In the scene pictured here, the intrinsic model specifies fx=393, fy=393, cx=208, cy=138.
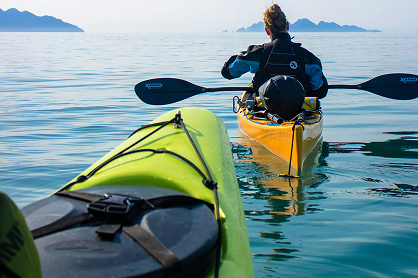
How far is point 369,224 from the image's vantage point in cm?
274

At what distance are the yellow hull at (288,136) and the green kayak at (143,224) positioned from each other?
158 centimetres

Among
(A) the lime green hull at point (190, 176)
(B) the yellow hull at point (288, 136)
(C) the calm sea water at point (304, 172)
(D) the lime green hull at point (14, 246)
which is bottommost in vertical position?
(C) the calm sea water at point (304, 172)

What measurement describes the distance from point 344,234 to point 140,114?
5.16m

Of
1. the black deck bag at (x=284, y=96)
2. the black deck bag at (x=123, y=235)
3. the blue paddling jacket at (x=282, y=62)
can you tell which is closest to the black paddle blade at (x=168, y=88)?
the blue paddling jacket at (x=282, y=62)

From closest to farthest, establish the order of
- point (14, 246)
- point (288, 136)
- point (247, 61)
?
point (14, 246) < point (288, 136) < point (247, 61)

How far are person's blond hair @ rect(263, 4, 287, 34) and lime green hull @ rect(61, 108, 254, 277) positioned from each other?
2.45 m

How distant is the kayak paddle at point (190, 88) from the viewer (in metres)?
5.19

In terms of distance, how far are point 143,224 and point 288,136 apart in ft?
8.09

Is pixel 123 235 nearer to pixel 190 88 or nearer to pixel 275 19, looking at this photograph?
pixel 275 19

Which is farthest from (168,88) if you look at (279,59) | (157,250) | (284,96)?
(157,250)

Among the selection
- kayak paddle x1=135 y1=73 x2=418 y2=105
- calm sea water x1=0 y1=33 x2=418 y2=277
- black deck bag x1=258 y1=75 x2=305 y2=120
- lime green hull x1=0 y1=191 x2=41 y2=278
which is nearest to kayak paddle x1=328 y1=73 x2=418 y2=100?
kayak paddle x1=135 y1=73 x2=418 y2=105

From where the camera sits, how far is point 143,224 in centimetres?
127

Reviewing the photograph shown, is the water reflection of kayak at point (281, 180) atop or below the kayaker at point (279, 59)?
below

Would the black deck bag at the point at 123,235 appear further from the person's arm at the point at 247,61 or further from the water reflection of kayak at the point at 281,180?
the person's arm at the point at 247,61
